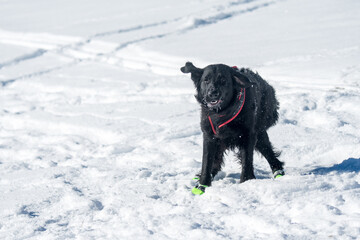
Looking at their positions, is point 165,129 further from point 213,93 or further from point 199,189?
point 213,93

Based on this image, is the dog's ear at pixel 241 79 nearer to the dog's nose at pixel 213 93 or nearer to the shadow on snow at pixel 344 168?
the dog's nose at pixel 213 93

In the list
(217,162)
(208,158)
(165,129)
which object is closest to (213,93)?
(208,158)

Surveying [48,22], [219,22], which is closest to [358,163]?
[219,22]

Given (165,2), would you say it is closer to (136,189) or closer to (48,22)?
(48,22)

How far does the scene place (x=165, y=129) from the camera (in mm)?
5977

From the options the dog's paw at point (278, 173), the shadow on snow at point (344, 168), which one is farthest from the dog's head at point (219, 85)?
the shadow on snow at point (344, 168)

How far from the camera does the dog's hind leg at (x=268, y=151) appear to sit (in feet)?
14.0

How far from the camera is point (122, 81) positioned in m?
8.59

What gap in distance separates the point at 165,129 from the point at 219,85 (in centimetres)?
240

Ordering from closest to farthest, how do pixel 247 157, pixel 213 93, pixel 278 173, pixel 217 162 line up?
pixel 213 93 → pixel 247 157 → pixel 278 173 → pixel 217 162

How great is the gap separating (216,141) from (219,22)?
971cm

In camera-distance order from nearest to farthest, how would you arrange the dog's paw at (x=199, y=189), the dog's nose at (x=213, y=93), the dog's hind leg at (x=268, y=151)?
the dog's nose at (x=213, y=93) → the dog's paw at (x=199, y=189) → the dog's hind leg at (x=268, y=151)

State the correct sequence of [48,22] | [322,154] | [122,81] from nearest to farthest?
[322,154] < [122,81] < [48,22]

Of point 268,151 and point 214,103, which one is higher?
point 214,103
